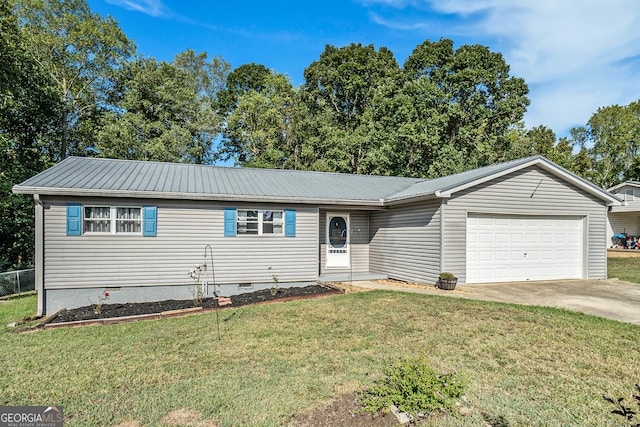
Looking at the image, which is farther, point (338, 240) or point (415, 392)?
point (338, 240)

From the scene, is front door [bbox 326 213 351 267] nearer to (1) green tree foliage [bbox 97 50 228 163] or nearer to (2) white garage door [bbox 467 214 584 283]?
(2) white garage door [bbox 467 214 584 283]

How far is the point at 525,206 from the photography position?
36.6 ft

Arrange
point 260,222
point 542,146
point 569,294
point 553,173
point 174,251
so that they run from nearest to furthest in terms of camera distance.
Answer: point 569,294
point 174,251
point 260,222
point 553,173
point 542,146

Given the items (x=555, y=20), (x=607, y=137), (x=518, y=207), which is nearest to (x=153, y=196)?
(x=518, y=207)

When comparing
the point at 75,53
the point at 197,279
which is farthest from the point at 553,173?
the point at 75,53

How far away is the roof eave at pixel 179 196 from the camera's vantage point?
8.29 m

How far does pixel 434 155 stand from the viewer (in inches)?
941

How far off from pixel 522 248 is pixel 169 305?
35.6 ft

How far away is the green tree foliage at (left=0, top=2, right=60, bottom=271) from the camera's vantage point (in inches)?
607

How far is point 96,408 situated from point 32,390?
1.15 meters

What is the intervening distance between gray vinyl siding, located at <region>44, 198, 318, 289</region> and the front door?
1.57 metres

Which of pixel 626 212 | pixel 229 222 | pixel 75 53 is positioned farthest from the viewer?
pixel 626 212

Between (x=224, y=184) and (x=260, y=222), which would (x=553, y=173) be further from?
(x=224, y=184)

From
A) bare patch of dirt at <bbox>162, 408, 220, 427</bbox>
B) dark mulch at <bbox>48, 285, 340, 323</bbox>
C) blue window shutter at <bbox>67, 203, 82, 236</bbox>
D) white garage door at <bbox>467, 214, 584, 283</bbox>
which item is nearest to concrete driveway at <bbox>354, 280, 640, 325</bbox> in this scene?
white garage door at <bbox>467, 214, 584, 283</bbox>
